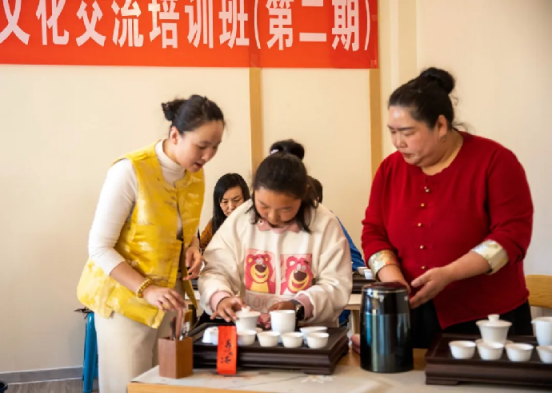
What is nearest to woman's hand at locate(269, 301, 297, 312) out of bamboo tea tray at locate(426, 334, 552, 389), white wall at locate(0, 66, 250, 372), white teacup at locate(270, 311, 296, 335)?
white teacup at locate(270, 311, 296, 335)

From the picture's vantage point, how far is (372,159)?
416 centimetres

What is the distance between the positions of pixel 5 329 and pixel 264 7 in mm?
2517

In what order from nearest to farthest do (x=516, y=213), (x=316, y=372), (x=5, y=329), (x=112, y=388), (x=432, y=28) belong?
1. (x=316, y=372)
2. (x=516, y=213)
3. (x=112, y=388)
4. (x=5, y=329)
5. (x=432, y=28)

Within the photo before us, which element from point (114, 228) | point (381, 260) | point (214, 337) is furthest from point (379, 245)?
point (114, 228)

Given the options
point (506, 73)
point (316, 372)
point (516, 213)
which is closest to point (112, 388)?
point (316, 372)

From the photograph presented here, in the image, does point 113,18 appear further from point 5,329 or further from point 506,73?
point 506,73

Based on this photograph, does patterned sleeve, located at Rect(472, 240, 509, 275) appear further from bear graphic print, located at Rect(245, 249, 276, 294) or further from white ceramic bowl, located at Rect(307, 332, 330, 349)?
bear graphic print, located at Rect(245, 249, 276, 294)

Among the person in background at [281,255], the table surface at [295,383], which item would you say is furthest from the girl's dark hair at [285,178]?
the table surface at [295,383]

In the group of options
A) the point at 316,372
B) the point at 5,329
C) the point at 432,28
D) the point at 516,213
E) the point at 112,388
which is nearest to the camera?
the point at 316,372

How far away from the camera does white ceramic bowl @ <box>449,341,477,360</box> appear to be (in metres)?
1.50

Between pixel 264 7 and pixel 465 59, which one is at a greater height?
pixel 264 7

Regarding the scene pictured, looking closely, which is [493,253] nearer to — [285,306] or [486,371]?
[486,371]

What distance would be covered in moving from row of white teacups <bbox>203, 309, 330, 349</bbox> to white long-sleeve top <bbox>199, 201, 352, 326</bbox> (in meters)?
0.19

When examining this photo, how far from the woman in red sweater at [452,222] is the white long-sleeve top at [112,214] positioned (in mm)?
747
